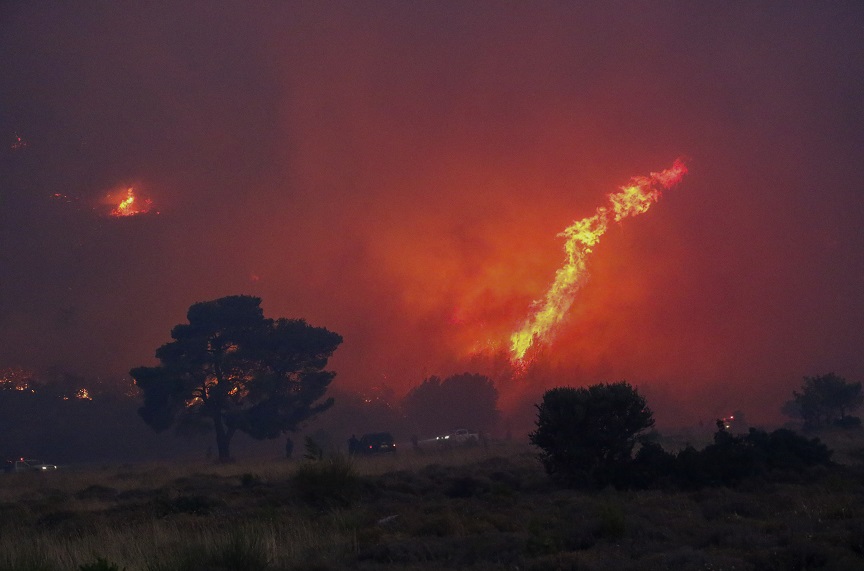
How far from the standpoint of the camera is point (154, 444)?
106 meters

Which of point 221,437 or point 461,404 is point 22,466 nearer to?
point 221,437

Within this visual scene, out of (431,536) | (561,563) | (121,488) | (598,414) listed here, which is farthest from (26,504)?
(561,563)

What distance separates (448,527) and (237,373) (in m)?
Answer: 63.9

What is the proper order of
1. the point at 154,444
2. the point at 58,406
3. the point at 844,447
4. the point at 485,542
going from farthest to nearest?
the point at 58,406, the point at 154,444, the point at 844,447, the point at 485,542

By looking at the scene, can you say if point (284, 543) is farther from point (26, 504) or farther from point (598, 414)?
point (26, 504)

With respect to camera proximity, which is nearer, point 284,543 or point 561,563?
point 561,563

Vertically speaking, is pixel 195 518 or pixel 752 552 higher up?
pixel 195 518

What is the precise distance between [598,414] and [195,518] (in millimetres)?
14829

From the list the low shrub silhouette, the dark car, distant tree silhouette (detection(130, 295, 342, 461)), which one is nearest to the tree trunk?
distant tree silhouette (detection(130, 295, 342, 461))

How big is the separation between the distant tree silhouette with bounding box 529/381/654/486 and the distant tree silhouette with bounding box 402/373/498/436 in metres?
71.2

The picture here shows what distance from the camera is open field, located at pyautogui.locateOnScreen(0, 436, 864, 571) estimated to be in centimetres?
1433

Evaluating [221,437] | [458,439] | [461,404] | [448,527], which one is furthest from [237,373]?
[448,527]

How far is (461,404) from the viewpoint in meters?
→ 102

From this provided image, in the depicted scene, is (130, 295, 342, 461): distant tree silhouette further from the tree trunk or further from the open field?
the open field
